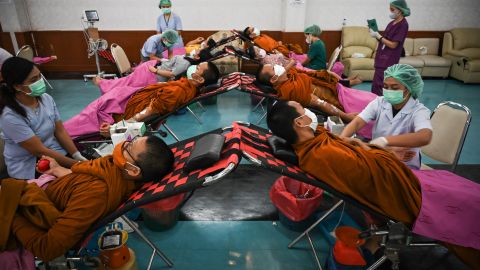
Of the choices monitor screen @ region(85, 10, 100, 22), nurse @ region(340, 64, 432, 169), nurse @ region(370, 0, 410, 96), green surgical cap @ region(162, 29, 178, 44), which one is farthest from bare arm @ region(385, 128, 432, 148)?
monitor screen @ region(85, 10, 100, 22)

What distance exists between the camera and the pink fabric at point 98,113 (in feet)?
8.36

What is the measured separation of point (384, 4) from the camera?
6672 millimetres

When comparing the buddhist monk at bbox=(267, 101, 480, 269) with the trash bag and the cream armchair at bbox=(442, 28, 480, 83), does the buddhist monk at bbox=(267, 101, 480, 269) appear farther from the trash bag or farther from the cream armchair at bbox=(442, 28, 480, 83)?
the cream armchair at bbox=(442, 28, 480, 83)

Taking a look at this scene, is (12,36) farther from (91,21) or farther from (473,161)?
(473,161)

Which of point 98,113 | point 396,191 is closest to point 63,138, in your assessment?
point 98,113

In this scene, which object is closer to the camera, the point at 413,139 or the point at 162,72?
the point at 413,139

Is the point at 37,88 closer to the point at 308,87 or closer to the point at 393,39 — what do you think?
the point at 308,87

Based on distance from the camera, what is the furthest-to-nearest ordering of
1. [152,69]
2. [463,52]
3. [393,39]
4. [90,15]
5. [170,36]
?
[463,52]
[90,15]
[170,36]
[152,69]
[393,39]

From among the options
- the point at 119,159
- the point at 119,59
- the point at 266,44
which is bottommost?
the point at 119,159

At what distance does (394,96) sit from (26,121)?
94.5 inches

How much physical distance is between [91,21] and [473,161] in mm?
6473

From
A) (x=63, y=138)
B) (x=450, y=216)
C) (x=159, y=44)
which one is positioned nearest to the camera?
(x=450, y=216)

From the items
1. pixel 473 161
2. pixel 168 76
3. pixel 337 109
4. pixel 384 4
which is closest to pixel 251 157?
pixel 337 109

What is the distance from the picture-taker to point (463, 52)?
632 centimetres
